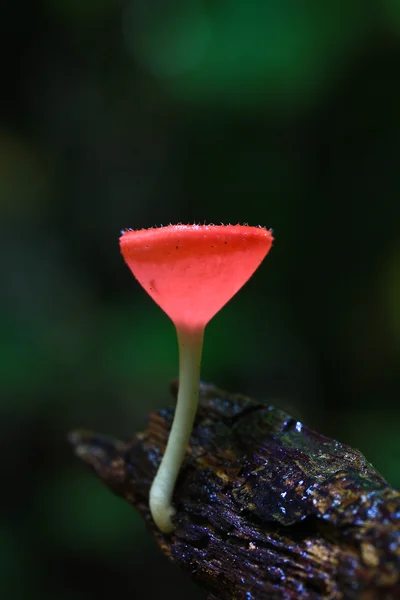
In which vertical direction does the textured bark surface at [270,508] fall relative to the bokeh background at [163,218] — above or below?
below

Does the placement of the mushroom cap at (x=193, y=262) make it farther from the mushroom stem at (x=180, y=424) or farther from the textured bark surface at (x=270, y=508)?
the textured bark surface at (x=270, y=508)

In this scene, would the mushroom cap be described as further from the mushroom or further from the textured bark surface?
the textured bark surface

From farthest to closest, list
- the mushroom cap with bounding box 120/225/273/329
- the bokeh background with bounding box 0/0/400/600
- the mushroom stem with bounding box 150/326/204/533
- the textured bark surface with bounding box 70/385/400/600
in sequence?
the bokeh background with bounding box 0/0/400/600
the mushroom stem with bounding box 150/326/204/533
the mushroom cap with bounding box 120/225/273/329
the textured bark surface with bounding box 70/385/400/600

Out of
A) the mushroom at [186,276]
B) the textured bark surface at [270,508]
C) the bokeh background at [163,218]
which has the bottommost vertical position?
the textured bark surface at [270,508]

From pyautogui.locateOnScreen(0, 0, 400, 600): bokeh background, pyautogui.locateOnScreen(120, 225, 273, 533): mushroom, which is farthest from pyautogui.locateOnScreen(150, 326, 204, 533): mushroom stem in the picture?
pyautogui.locateOnScreen(0, 0, 400, 600): bokeh background

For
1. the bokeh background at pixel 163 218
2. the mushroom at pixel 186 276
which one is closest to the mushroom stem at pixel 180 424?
the mushroom at pixel 186 276

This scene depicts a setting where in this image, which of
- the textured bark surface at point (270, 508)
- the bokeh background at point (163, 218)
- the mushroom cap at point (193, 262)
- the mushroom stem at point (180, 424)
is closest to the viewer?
the textured bark surface at point (270, 508)

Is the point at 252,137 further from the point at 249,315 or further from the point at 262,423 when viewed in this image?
the point at 262,423

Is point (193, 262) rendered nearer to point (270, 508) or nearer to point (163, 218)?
point (270, 508)
